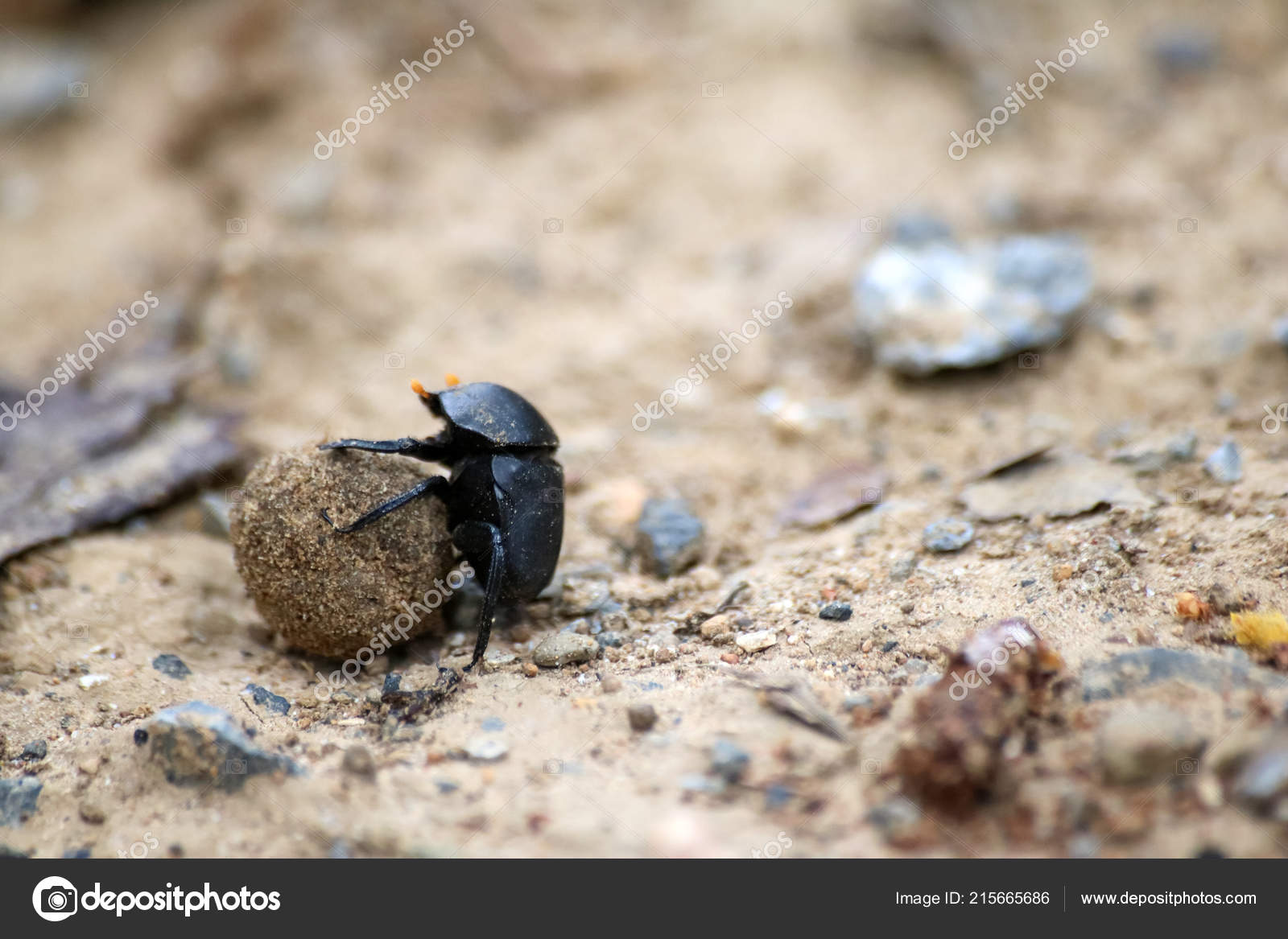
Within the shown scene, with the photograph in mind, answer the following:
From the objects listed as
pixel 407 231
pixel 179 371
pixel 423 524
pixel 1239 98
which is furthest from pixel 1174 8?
pixel 179 371

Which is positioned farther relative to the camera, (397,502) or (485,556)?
(485,556)

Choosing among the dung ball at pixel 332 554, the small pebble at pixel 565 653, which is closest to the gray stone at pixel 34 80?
the dung ball at pixel 332 554

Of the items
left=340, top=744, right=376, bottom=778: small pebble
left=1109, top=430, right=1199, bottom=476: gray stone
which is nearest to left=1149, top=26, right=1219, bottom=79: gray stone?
left=1109, top=430, right=1199, bottom=476: gray stone

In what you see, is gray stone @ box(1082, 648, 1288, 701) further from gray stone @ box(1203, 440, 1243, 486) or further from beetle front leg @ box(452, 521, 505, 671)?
beetle front leg @ box(452, 521, 505, 671)

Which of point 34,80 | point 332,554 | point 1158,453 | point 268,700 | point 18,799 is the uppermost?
point 34,80

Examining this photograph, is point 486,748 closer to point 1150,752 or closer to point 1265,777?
point 1150,752
